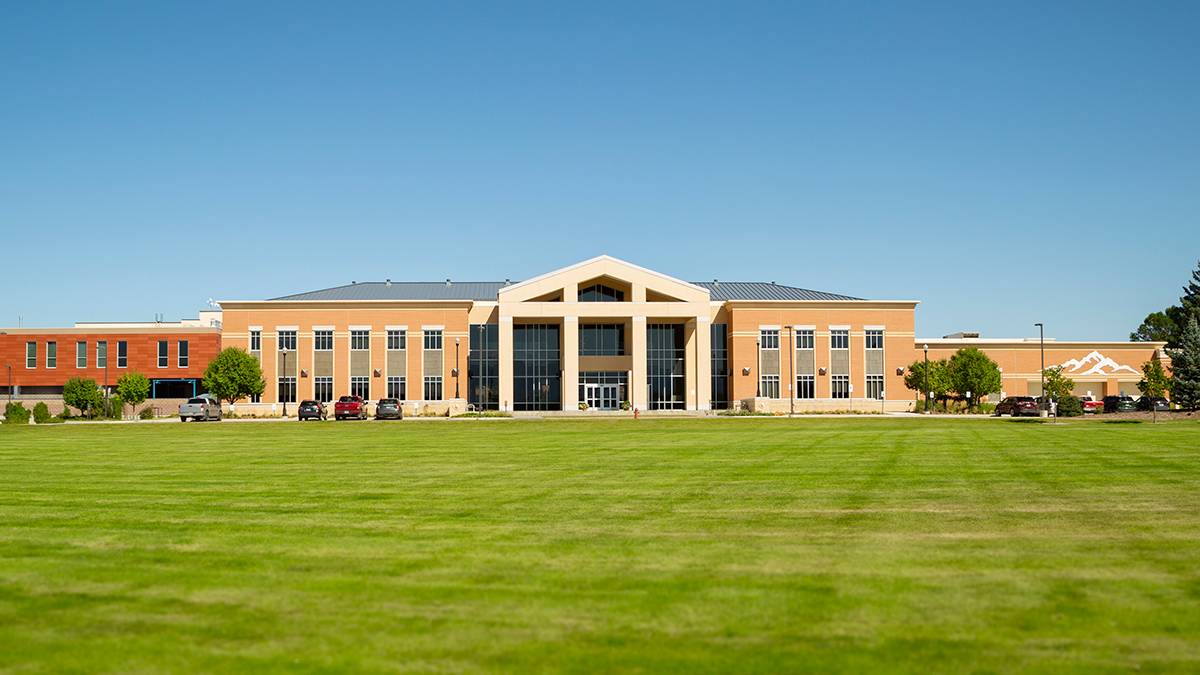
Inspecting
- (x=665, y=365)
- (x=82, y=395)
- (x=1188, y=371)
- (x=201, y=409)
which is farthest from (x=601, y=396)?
(x=1188, y=371)

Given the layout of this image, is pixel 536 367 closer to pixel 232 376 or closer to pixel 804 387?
pixel 804 387

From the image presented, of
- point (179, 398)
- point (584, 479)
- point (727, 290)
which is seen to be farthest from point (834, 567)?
point (179, 398)

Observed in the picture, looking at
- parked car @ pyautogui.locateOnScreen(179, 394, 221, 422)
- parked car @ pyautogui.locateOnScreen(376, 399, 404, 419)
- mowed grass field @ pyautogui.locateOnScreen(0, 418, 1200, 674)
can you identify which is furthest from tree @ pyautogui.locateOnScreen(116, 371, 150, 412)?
mowed grass field @ pyautogui.locateOnScreen(0, 418, 1200, 674)

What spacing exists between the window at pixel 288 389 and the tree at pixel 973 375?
57.8 metres

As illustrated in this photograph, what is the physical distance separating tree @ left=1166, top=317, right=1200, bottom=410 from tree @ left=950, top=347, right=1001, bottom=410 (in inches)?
665

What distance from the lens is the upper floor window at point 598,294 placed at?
76.4 m

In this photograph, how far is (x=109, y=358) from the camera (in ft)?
270

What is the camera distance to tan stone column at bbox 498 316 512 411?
7319cm

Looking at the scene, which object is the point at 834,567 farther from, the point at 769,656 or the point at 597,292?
the point at 597,292

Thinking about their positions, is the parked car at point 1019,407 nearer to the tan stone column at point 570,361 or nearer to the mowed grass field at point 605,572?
the tan stone column at point 570,361

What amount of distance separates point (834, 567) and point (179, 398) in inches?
3390

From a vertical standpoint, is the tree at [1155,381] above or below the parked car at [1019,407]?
above

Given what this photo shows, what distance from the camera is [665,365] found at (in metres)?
76.5

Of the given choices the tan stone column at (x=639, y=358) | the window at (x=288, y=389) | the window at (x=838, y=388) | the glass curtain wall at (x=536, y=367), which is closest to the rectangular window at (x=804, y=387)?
the window at (x=838, y=388)
